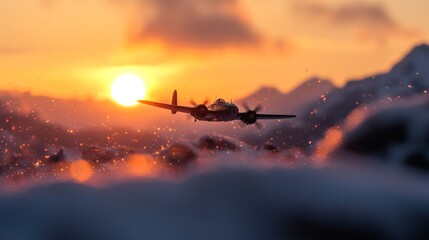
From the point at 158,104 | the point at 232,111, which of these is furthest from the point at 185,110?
the point at 232,111

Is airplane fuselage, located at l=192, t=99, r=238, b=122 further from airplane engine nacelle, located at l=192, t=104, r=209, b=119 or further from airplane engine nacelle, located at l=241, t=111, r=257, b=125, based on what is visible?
airplane engine nacelle, located at l=241, t=111, r=257, b=125

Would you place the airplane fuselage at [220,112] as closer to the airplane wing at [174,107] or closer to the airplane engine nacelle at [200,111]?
the airplane engine nacelle at [200,111]

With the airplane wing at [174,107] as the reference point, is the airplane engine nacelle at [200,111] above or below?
below

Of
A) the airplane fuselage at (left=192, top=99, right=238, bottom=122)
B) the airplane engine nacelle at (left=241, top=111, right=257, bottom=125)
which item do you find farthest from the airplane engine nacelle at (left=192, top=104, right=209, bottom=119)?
the airplane engine nacelle at (left=241, top=111, right=257, bottom=125)

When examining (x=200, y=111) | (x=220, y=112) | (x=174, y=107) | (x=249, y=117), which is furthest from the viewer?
(x=174, y=107)

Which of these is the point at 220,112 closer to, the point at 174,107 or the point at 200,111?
the point at 200,111

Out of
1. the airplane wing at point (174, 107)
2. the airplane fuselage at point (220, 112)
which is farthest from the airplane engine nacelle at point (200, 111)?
the airplane wing at point (174, 107)

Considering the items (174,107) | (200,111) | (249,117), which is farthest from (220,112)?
(174,107)

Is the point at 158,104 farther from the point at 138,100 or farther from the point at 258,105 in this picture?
the point at 258,105

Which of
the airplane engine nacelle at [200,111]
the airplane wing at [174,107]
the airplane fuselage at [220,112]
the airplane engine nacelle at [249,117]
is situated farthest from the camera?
the airplane wing at [174,107]
